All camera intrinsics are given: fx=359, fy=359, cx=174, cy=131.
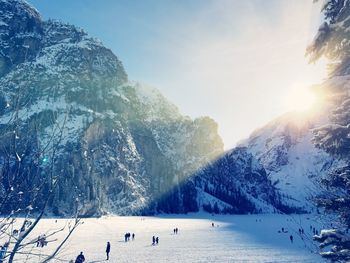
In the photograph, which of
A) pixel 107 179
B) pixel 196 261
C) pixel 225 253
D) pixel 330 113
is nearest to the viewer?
pixel 330 113

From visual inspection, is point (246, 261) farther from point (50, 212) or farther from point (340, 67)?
point (50, 212)

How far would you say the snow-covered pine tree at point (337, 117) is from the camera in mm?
6789

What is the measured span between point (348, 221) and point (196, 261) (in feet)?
77.8

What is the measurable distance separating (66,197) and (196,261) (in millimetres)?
139772

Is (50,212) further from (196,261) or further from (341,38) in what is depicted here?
(341,38)

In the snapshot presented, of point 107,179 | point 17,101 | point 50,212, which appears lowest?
point 17,101

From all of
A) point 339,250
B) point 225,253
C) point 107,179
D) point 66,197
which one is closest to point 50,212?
point 66,197

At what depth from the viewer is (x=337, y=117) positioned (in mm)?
7680

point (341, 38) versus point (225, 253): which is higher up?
point (341, 38)

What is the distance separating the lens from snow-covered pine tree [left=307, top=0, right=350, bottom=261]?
679cm

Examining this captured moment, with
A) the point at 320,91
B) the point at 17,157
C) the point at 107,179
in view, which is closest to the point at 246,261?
the point at 320,91

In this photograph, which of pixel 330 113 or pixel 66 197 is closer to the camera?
pixel 330 113

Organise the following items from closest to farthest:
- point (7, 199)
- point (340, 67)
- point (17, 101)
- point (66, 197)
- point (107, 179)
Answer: point (7, 199)
point (17, 101)
point (340, 67)
point (66, 197)
point (107, 179)

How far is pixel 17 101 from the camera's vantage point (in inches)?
216
